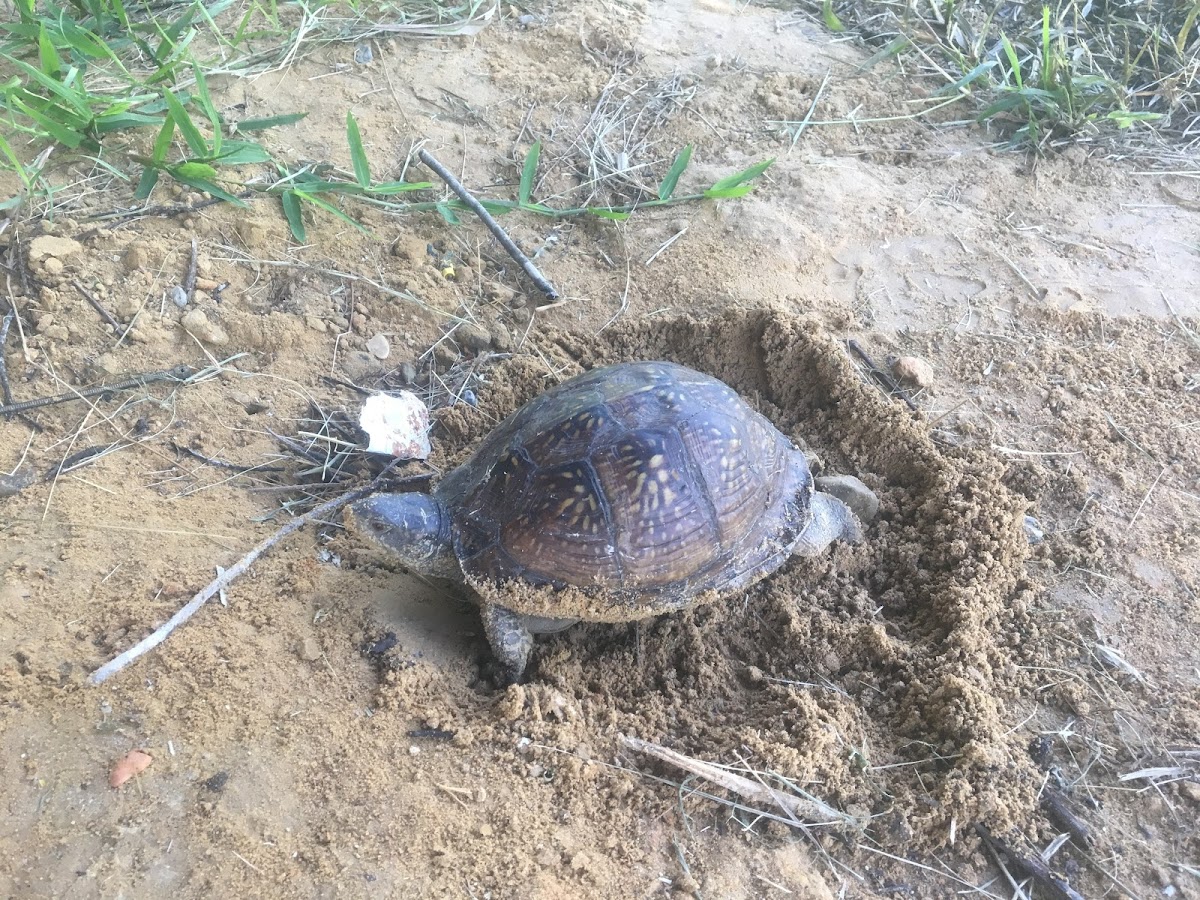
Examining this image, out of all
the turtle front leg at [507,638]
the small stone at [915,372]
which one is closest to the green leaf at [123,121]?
the turtle front leg at [507,638]

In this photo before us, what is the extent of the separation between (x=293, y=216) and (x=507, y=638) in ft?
6.50

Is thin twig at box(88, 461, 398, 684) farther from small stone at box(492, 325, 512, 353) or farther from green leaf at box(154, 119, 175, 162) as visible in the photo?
green leaf at box(154, 119, 175, 162)

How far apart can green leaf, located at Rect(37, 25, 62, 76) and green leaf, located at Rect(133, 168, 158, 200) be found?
0.55m

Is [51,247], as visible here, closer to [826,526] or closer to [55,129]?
[55,129]

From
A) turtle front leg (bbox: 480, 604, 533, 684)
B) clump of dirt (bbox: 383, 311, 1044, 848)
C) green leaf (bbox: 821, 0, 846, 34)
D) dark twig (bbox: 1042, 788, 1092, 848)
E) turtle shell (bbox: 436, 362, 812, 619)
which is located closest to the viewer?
dark twig (bbox: 1042, 788, 1092, 848)

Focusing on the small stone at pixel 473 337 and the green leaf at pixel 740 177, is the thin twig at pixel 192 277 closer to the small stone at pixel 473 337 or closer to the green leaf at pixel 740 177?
the small stone at pixel 473 337

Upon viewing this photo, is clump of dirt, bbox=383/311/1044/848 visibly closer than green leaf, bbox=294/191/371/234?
Yes

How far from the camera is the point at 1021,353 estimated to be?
292 centimetres

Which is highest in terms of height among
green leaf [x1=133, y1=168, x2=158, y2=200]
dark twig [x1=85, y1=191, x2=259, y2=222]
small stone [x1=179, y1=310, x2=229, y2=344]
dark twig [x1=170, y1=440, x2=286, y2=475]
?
green leaf [x1=133, y1=168, x2=158, y2=200]

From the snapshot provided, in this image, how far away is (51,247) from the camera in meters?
2.72

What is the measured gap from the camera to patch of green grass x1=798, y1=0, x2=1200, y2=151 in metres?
3.73

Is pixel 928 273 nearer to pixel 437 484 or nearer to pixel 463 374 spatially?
pixel 463 374

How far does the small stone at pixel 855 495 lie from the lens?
257 centimetres

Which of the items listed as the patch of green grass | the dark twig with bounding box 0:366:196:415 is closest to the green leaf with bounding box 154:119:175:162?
the dark twig with bounding box 0:366:196:415
